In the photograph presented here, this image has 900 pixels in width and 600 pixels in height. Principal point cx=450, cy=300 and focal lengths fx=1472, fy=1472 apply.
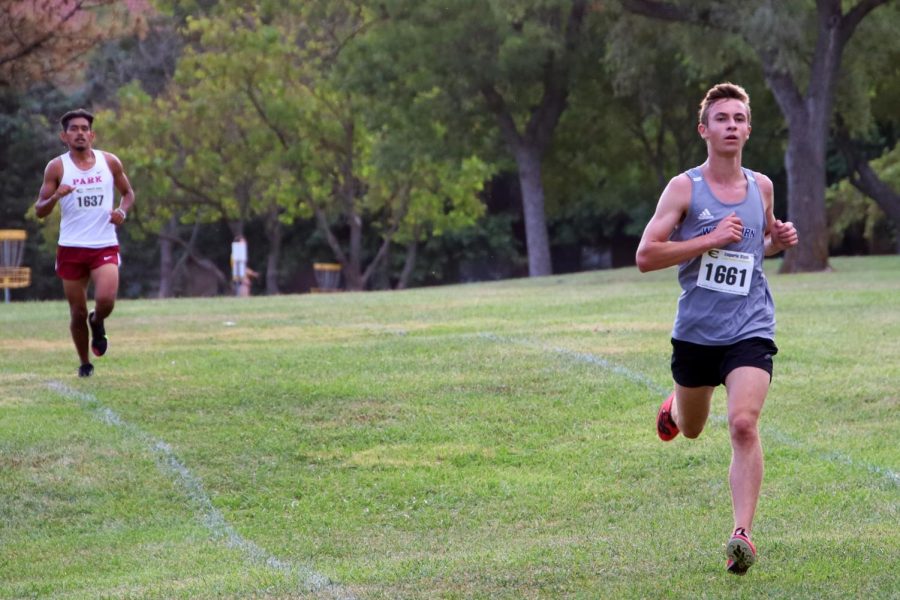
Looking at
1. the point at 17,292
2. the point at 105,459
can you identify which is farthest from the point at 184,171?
the point at 105,459

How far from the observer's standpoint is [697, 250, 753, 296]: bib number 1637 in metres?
6.83

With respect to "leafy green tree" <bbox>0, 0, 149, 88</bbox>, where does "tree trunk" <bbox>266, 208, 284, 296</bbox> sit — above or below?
below

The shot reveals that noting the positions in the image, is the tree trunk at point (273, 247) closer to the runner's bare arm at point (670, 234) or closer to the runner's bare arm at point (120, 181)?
the runner's bare arm at point (120, 181)

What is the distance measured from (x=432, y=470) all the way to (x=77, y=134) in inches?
188

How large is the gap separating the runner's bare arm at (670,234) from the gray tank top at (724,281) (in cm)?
6

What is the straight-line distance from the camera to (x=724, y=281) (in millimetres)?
6852

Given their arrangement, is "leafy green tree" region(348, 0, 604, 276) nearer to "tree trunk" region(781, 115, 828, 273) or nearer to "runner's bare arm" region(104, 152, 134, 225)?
"tree trunk" region(781, 115, 828, 273)

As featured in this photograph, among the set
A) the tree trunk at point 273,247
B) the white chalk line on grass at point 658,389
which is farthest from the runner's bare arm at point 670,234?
the tree trunk at point 273,247

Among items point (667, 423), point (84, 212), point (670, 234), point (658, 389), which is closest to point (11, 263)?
point (84, 212)

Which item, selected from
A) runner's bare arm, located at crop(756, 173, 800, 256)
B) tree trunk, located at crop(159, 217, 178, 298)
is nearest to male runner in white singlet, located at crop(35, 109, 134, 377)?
runner's bare arm, located at crop(756, 173, 800, 256)

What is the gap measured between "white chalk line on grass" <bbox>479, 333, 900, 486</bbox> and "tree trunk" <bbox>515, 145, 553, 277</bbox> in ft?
84.8

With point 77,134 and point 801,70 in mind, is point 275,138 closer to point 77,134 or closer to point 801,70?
point 801,70

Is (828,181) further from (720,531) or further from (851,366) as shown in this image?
(720,531)

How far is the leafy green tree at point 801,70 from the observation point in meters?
28.6
